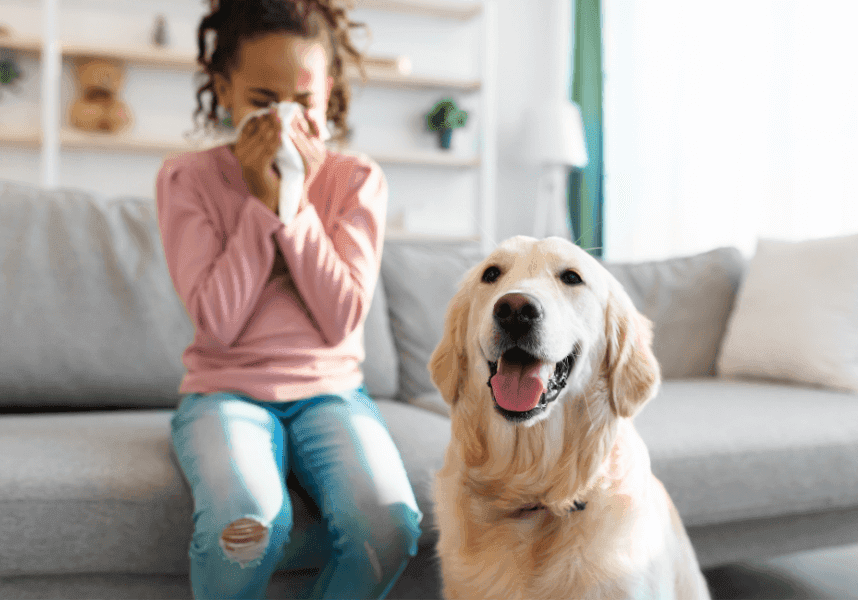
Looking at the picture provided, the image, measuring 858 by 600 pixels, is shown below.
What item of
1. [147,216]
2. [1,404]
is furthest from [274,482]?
[147,216]

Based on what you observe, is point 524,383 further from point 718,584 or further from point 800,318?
point 800,318

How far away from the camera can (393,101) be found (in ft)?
14.9

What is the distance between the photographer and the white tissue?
129 cm

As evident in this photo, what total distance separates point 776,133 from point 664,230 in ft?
2.74

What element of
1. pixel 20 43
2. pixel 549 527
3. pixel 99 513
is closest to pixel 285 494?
pixel 99 513

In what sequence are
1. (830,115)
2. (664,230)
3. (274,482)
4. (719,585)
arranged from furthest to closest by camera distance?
1. (664,230)
2. (830,115)
3. (719,585)
4. (274,482)

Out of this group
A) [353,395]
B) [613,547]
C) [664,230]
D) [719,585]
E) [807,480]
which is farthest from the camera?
[664,230]

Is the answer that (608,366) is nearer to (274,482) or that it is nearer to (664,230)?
(274,482)

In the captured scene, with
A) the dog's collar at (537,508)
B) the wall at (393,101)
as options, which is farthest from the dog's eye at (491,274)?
the wall at (393,101)

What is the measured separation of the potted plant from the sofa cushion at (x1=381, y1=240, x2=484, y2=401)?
97.5 inches

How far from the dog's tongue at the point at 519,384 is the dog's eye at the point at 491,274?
0.53 feet

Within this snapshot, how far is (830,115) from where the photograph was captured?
2840 millimetres

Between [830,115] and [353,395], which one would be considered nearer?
[353,395]

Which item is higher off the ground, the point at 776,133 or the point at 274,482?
the point at 776,133
